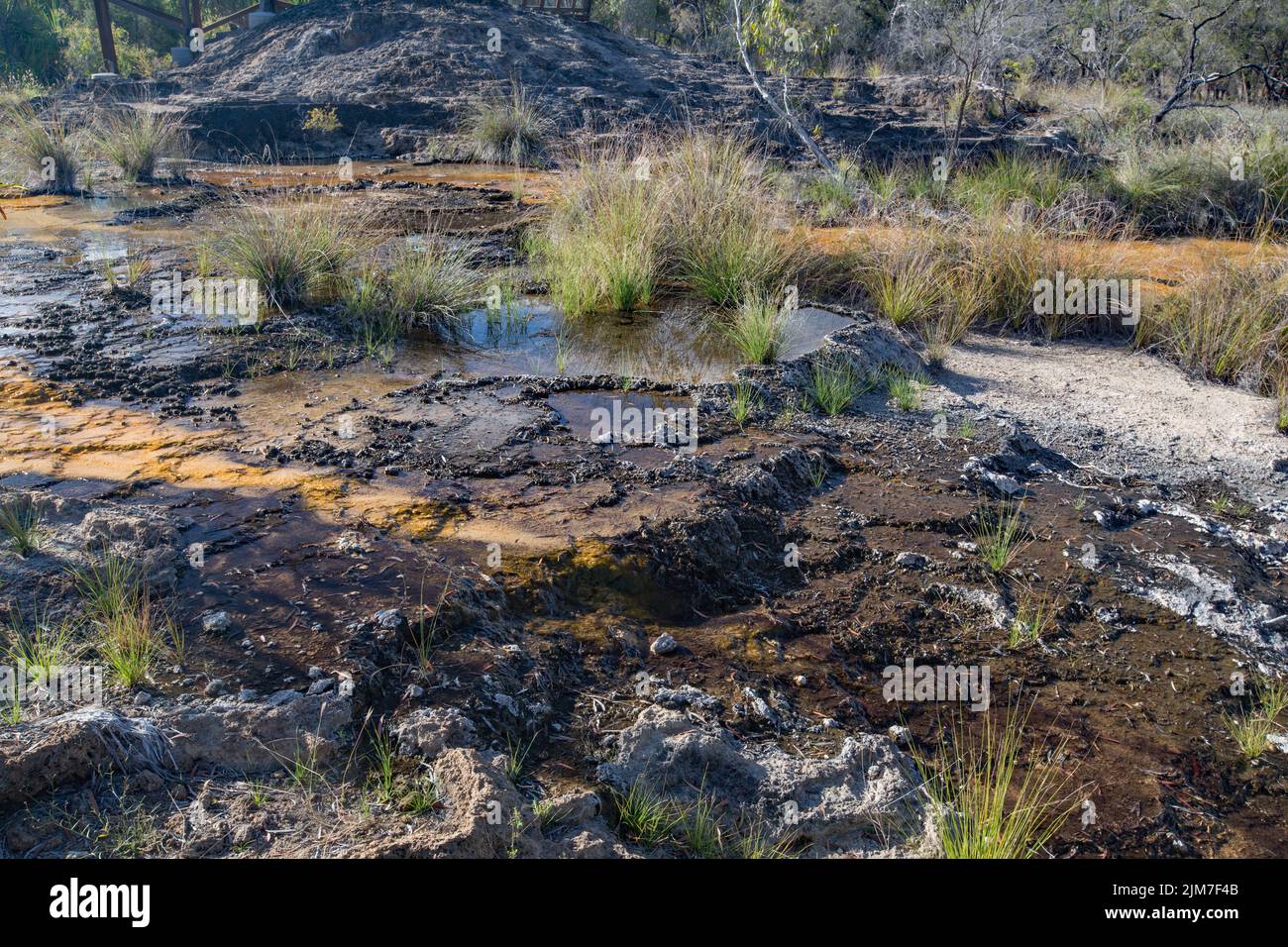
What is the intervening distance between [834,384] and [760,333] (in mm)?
627

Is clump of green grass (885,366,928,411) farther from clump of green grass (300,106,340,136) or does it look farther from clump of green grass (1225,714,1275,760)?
clump of green grass (300,106,340,136)

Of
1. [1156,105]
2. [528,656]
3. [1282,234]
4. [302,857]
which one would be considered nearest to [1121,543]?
[528,656]

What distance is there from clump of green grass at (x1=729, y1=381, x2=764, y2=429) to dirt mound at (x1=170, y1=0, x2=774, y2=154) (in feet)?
29.2

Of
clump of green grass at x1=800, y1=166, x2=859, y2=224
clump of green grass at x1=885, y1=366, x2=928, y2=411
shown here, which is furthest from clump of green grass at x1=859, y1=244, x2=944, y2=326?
clump of green grass at x1=800, y1=166, x2=859, y2=224

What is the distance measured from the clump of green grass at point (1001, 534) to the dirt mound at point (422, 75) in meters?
9.98

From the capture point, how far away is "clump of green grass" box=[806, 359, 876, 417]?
5.04 metres

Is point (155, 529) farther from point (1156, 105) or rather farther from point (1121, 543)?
point (1156, 105)

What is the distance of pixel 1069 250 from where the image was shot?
6.91m

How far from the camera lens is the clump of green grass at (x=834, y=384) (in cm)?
504

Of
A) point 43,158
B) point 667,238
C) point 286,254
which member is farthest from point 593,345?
point 43,158

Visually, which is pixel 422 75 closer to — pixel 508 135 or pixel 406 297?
pixel 508 135

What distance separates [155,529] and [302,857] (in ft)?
5.43

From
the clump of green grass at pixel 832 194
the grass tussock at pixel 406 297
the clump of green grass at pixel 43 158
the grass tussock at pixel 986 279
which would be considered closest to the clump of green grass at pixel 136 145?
the clump of green grass at pixel 43 158

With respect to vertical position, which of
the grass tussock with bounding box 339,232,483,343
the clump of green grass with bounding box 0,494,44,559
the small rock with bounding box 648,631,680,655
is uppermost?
the grass tussock with bounding box 339,232,483,343
